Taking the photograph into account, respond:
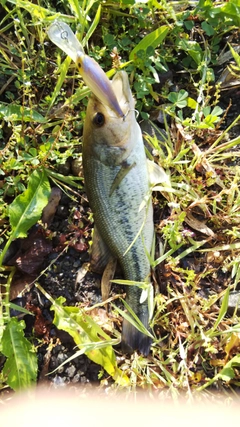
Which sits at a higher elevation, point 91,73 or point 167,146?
point 91,73

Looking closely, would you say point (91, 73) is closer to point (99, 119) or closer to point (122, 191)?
point (99, 119)

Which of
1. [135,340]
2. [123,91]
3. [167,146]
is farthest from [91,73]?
[135,340]

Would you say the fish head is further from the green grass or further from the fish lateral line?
the green grass

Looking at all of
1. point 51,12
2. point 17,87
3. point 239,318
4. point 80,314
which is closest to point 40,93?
point 17,87

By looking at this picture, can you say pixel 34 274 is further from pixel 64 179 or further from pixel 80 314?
pixel 64 179

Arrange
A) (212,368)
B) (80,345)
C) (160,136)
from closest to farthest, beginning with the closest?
(80,345) < (212,368) < (160,136)

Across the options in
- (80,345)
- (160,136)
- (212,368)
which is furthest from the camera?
(160,136)

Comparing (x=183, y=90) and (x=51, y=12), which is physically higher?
(x=51, y=12)
